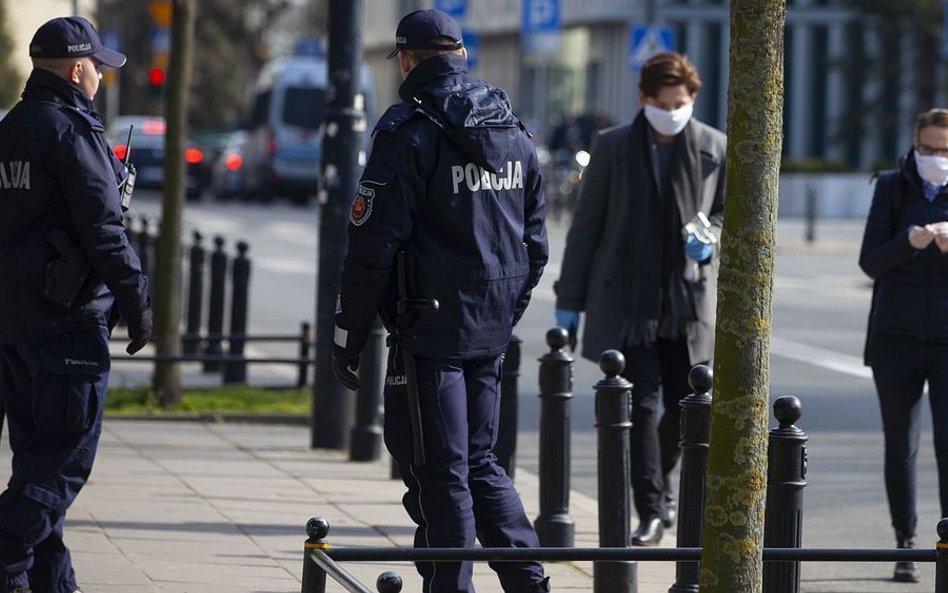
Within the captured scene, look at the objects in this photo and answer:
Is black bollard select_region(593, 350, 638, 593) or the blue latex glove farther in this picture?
the blue latex glove

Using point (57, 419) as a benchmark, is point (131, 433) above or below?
below

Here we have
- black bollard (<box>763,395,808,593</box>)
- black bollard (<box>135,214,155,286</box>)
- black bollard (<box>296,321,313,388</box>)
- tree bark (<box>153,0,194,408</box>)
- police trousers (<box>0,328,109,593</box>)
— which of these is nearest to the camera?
black bollard (<box>763,395,808,593</box>)

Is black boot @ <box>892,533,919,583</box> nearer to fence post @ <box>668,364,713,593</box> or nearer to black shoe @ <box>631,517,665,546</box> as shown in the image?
black shoe @ <box>631,517,665,546</box>

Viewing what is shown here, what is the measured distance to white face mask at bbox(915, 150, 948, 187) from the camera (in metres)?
7.81

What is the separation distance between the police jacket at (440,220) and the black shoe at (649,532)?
2.31 m

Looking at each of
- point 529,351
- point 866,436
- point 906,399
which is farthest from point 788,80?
point 906,399

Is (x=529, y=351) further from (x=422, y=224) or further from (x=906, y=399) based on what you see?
(x=422, y=224)

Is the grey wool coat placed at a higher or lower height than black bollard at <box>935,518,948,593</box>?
higher

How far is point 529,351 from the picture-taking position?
1614 centimetres

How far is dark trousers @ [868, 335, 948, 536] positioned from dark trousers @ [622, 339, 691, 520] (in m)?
0.82

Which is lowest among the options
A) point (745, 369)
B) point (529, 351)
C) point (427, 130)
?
point (529, 351)

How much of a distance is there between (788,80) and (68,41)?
5270cm

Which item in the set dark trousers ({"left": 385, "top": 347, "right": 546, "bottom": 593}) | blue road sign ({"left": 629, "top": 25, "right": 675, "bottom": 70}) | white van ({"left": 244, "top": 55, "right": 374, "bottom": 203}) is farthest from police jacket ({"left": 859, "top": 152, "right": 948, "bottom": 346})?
white van ({"left": 244, "top": 55, "right": 374, "bottom": 203})

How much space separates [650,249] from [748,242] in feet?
12.5
